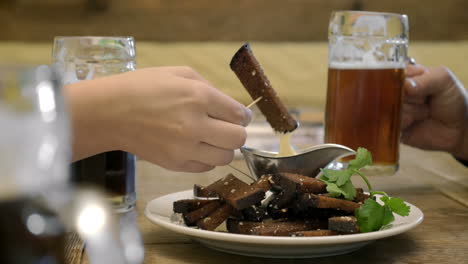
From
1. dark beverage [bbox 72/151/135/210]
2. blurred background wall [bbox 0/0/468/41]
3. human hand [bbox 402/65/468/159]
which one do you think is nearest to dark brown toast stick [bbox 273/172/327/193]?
dark beverage [bbox 72/151/135/210]

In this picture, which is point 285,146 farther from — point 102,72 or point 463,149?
point 463,149

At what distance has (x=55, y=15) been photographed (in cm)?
323

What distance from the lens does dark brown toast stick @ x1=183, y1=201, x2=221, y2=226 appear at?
791mm

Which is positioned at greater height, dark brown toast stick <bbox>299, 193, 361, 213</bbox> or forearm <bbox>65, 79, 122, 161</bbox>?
forearm <bbox>65, 79, 122, 161</bbox>

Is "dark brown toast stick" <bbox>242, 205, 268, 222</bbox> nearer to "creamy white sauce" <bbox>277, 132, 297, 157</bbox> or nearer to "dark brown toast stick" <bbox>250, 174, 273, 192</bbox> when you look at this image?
"dark brown toast stick" <bbox>250, 174, 273, 192</bbox>

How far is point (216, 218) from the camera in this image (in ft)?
2.54

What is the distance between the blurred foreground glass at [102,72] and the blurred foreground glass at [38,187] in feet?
2.33

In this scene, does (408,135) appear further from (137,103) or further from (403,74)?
(137,103)

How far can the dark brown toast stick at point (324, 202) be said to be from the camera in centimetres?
75

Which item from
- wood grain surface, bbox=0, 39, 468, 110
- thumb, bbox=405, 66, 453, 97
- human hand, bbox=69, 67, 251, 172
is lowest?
wood grain surface, bbox=0, 39, 468, 110

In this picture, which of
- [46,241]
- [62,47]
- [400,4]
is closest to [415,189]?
[62,47]

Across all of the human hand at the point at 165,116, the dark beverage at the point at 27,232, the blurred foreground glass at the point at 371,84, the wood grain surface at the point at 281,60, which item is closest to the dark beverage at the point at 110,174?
the human hand at the point at 165,116

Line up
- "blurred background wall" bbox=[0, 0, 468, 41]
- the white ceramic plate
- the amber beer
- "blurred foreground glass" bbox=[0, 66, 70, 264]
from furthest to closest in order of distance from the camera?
"blurred background wall" bbox=[0, 0, 468, 41] → the amber beer → the white ceramic plate → "blurred foreground glass" bbox=[0, 66, 70, 264]

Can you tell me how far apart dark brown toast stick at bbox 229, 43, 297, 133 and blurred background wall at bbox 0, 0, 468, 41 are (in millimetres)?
2367
